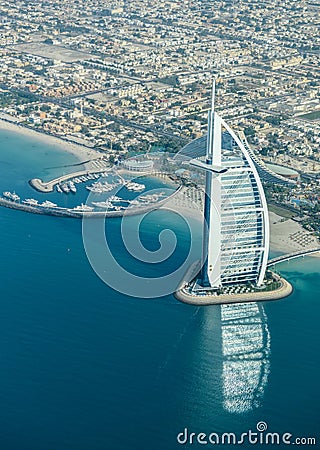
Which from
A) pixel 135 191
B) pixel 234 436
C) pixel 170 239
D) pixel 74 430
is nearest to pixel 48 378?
pixel 74 430

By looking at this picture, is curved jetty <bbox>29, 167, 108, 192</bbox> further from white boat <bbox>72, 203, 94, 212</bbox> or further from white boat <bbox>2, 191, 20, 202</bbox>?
white boat <bbox>72, 203, 94, 212</bbox>

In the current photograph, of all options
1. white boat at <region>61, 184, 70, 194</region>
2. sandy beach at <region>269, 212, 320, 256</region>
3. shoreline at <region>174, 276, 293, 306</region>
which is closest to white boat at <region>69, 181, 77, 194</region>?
white boat at <region>61, 184, 70, 194</region>

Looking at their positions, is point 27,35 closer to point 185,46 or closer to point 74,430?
point 185,46

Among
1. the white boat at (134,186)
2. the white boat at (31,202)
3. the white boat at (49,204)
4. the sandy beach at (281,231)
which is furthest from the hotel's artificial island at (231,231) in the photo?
the white boat at (31,202)

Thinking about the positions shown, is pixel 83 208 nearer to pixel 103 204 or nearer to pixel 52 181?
pixel 103 204

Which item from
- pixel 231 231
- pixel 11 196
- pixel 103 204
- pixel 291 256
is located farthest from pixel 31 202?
pixel 291 256

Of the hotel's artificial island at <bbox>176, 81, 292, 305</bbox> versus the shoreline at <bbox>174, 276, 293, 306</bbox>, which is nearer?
the shoreline at <bbox>174, 276, 293, 306</bbox>

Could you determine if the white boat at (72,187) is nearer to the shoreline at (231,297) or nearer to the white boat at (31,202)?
the white boat at (31,202)
